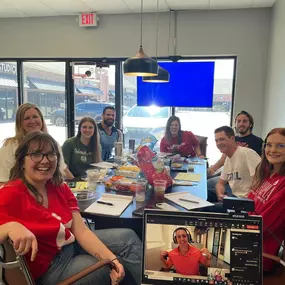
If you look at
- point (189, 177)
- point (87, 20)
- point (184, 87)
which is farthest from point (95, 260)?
point (87, 20)

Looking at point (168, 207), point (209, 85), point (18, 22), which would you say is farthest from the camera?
point (18, 22)

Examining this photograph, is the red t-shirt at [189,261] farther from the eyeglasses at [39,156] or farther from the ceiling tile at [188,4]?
the ceiling tile at [188,4]

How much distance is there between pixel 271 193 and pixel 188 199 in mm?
568

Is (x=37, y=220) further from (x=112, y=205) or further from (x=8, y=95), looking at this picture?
(x=8, y=95)

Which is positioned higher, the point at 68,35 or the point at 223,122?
the point at 68,35

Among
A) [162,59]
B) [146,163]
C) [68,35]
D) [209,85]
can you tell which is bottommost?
[146,163]

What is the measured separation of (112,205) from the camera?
6.04 ft

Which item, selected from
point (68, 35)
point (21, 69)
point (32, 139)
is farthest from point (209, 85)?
point (32, 139)

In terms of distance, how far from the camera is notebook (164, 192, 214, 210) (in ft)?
6.09

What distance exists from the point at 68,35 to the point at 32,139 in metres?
4.05

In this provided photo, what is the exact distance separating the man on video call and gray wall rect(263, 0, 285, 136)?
2.68 meters

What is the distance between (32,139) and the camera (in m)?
1.47

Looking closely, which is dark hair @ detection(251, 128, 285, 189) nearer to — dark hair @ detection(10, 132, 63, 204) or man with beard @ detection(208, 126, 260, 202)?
man with beard @ detection(208, 126, 260, 202)

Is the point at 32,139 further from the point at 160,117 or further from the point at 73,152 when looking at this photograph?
the point at 160,117
